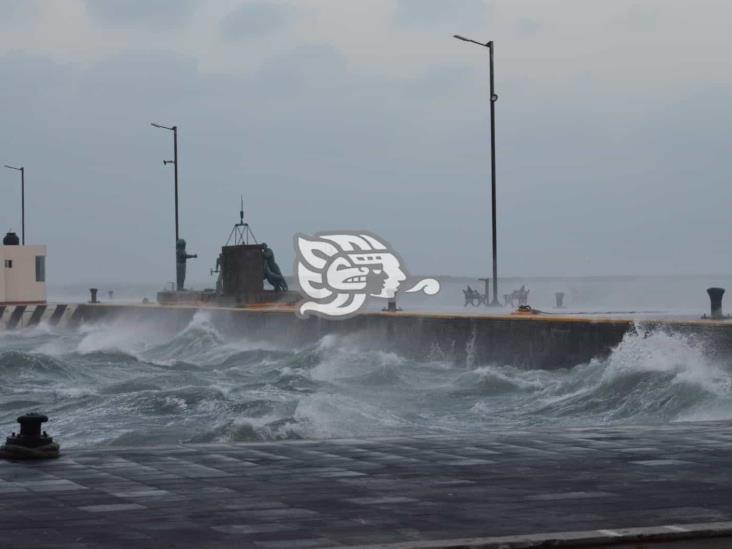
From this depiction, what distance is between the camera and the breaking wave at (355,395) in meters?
15.4

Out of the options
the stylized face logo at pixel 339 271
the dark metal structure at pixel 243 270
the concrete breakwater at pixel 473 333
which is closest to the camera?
the concrete breakwater at pixel 473 333

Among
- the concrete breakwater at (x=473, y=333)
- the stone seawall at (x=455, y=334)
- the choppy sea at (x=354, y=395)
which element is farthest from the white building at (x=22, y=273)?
the choppy sea at (x=354, y=395)

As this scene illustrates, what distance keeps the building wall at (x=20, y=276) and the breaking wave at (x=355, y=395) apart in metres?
28.9

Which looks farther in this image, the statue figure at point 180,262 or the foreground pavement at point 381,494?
the statue figure at point 180,262

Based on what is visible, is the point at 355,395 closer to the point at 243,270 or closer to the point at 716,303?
the point at 716,303

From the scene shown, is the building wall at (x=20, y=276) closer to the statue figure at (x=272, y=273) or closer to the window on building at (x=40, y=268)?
the window on building at (x=40, y=268)

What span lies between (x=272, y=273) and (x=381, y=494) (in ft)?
115

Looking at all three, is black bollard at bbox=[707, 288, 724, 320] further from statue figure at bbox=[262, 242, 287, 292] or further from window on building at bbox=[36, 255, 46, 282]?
window on building at bbox=[36, 255, 46, 282]

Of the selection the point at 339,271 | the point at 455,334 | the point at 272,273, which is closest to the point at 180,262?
the point at 272,273

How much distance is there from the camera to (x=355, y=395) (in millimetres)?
21938

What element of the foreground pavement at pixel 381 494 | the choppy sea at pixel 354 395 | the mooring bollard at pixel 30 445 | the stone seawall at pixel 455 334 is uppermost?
the stone seawall at pixel 455 334

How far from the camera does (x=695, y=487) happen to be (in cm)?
771

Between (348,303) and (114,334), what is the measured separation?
Result: 13.9 metres

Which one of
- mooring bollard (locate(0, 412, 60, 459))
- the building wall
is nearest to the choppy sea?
mooring bollard (locate(0, 412, 60, 459))
